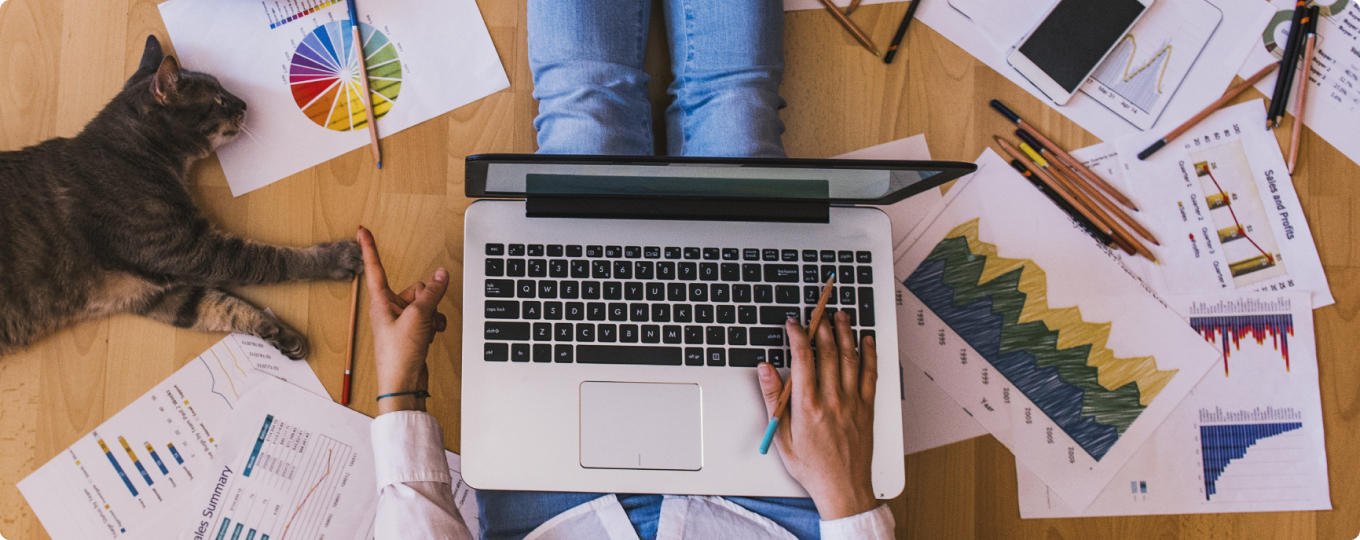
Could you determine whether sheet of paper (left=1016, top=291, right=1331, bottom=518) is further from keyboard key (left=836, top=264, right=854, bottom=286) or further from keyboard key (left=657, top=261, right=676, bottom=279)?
keyboard key (left=657, top=261, right=676, bottom=279)

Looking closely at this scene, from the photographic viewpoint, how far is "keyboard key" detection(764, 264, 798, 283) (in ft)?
2.33

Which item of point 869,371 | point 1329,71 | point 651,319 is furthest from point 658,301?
point 1329,71

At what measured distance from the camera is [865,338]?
2.28 ft

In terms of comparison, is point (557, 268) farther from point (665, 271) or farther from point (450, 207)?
point (450, 207)

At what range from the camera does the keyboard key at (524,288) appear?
69 centimetres

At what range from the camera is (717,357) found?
2.27 feet

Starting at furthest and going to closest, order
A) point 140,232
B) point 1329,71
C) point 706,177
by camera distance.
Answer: point 1329,71 → point 140,232 → point 706,177

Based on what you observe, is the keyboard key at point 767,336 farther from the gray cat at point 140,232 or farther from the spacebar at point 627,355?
the gray cat at point 140,232

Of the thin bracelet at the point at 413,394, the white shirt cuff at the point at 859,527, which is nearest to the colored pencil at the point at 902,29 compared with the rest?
the white shirt cuff at the point at 859,527

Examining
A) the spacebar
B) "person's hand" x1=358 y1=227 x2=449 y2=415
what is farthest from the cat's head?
the spacebar

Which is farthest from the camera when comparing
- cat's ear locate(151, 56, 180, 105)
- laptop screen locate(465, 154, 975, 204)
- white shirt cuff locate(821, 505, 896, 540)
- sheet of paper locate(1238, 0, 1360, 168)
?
sheet of paper locate(1238, 0, 1360, 168)

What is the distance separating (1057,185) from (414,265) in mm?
806

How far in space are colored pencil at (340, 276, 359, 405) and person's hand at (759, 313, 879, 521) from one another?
1.59ft

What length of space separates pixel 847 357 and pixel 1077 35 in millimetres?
546
